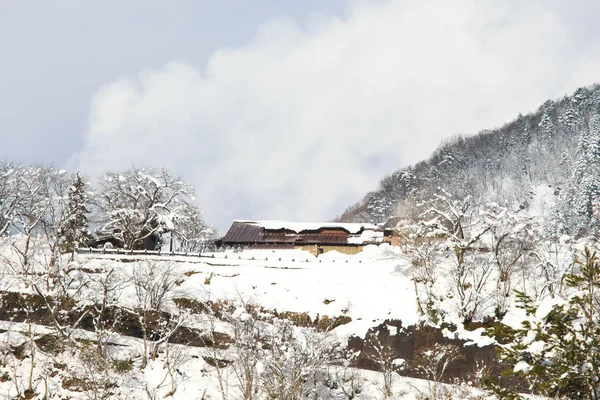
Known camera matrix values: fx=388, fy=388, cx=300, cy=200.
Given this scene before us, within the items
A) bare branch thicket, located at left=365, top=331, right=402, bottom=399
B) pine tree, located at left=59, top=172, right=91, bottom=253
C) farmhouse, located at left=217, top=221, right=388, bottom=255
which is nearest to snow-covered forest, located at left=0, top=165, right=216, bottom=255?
pine tree, located at left=59, top=172, right=91, bottom=253

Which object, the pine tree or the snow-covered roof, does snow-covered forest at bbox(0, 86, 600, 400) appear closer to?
the pine tree

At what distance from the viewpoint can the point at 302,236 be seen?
53.4 metres

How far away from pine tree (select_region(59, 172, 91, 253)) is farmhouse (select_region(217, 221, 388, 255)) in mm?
18059

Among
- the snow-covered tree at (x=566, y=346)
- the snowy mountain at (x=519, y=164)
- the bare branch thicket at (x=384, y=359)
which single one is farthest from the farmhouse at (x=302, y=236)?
the snow-covered tree at (x=566, y=346)

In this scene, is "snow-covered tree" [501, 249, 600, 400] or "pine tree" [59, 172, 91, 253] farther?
"pine tree" [59, 172, 91, 253]

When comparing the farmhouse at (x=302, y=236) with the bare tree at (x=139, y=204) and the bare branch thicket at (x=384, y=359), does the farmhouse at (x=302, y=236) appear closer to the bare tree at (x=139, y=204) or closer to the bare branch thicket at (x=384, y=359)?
the bare tree at (x=139, y=204)

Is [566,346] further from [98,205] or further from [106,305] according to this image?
[98,205]

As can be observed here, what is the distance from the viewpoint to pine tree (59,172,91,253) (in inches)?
1524

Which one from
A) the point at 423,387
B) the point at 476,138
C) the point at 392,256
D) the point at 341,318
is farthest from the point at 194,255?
the point at 476,138

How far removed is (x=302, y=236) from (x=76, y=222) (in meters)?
27.1

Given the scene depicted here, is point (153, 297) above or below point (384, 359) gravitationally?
above

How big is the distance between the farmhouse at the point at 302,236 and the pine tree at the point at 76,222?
1806 cm

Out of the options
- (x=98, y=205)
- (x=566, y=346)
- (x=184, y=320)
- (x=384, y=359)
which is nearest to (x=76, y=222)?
(x=98, y=205)

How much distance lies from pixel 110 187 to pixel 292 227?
2430 cm
